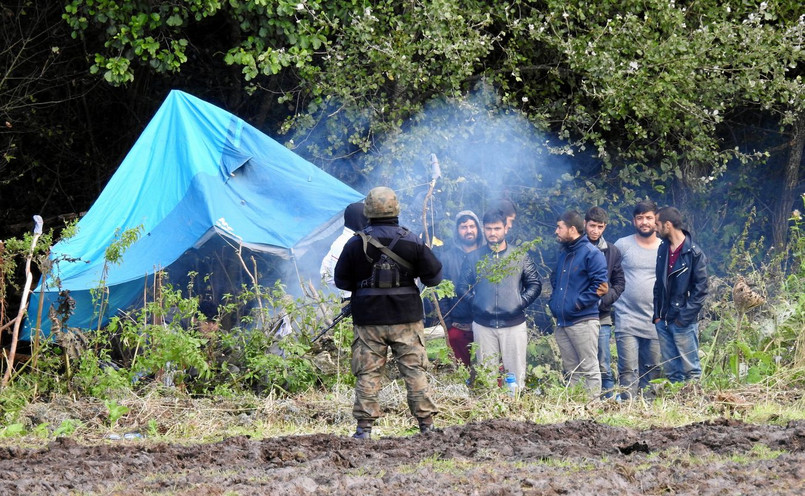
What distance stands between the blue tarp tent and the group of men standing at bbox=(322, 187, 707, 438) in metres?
1.14

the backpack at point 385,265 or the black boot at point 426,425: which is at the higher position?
the backpack at point 385,265

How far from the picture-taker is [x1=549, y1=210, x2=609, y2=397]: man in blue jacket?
8023 millimetres

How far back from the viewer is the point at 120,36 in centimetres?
1088

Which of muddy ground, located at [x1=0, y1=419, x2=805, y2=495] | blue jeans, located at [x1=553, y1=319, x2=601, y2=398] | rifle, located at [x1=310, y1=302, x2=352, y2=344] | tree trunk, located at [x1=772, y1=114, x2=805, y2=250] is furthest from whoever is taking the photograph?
tree trunk, located at [x1=772, y1=114, x2=805, y2=250]

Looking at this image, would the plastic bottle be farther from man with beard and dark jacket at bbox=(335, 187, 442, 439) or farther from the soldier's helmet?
the soldier's helmet

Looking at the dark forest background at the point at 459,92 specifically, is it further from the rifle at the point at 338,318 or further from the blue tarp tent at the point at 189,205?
the rifle at the point at 338,318

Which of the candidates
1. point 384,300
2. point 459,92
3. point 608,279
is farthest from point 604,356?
point 459,92

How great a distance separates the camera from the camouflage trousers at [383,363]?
653 cm

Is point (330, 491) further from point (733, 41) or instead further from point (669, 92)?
point (733, 41)

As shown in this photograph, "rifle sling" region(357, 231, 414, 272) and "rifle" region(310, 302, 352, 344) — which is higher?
"rifle sling" region(357, 231, 414, 272)

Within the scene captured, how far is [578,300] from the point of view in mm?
8031

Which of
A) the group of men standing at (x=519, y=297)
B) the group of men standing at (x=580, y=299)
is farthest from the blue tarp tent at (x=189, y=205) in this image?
the group of men standing at (x=580, y=299)

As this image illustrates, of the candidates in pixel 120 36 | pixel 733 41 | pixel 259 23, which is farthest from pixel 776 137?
pixel 120 36

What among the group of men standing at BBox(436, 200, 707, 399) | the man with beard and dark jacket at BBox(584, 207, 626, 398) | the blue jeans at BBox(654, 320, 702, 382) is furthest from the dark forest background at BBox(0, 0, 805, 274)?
the blue jeans at BBox(654, 320, 702, 382)
